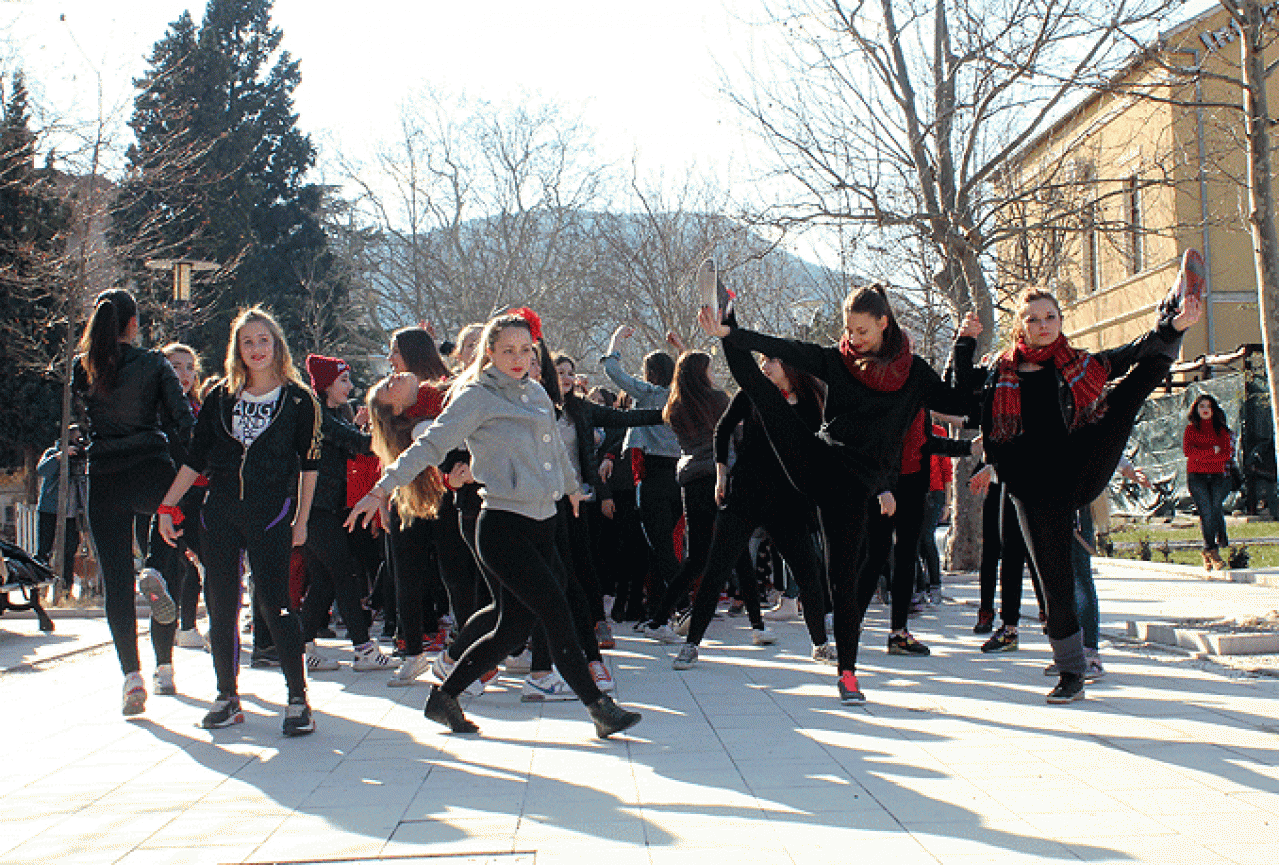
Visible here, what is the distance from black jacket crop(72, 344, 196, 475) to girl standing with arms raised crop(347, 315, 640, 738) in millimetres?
1638

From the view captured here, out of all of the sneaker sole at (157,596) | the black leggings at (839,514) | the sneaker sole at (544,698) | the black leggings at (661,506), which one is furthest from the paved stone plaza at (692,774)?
the black leggings at (661,506)

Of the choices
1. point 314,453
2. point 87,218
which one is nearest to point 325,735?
point 314,453

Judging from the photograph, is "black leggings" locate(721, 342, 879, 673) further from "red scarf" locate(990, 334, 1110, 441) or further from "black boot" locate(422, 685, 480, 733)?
"black boot" locate(422, 685, 480, 733)

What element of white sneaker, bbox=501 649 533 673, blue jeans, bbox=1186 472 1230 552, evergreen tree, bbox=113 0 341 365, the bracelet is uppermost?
evergreen tree, bbox=113 0 341 365

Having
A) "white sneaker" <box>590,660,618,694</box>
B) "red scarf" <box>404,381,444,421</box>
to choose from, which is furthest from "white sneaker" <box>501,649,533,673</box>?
"red scarf" <box>404,381,444,421</box>

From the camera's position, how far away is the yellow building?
1251 centimetres

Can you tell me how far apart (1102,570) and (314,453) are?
36.4ft

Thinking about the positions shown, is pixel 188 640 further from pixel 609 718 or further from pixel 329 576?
pixel 609 718

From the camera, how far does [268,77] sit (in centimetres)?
4138

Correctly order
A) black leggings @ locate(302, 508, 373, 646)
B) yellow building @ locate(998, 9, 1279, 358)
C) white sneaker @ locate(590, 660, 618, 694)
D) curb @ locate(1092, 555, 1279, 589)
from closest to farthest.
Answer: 1. white sneaker @ locate(590, 660, 618, 694)
2. black leggings @ locate(302, 508, 373, 646)
3. curb @ locate(1092, 555, 1279, 589)
4. yellow building @ locate(998, 9, 1279, 358)

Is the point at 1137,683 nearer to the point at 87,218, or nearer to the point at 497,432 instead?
the point at 497,432

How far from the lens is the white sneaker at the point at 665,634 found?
902 centimetres

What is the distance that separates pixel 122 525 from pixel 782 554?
3.78 m

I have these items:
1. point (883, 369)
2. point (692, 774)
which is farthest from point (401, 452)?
point (692, 774)
